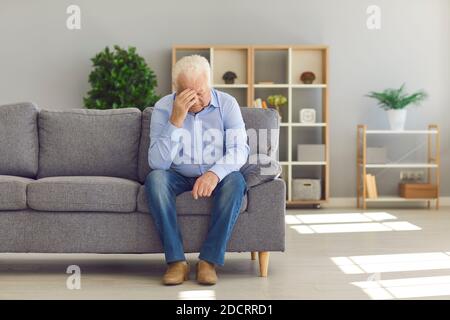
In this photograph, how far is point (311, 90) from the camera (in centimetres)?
700

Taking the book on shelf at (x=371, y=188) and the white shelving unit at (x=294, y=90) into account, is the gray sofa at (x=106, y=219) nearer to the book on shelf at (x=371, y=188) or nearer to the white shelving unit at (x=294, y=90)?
the white shelving unit at (x=294, y=90)

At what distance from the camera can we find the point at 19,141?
3.81 m

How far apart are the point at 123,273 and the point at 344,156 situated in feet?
13.1

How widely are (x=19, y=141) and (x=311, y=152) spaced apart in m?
3.52

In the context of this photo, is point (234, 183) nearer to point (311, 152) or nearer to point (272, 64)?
point (311, 152)

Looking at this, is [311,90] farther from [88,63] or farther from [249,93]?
[88,63]

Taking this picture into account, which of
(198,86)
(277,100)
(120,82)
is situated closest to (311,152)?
(277,100)

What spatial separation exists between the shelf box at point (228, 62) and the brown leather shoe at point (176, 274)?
3.79 m

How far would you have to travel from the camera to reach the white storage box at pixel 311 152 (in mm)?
6750

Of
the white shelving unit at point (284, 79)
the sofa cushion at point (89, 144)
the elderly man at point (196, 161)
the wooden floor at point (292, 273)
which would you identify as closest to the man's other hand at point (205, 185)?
the elderly man at point (196, 161)

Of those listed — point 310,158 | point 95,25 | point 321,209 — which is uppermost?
point 95,25

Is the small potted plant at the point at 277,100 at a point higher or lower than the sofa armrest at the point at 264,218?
higher

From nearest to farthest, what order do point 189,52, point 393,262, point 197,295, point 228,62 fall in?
point 197,295, point 393,262, point 228,62, point 189,52
